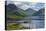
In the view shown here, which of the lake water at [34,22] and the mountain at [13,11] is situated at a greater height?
the mountain at [13,11]

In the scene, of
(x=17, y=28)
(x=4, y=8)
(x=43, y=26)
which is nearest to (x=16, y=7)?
(x=4, y=8)

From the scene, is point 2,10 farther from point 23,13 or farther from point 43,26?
point 43,26

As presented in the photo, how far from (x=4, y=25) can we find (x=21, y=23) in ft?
0.79

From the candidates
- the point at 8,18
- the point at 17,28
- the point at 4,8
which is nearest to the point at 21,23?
the point at 17,28

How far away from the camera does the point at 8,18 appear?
1.15m

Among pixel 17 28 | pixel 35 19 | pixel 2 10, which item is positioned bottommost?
pixel 17 28

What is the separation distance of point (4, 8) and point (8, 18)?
0.15m

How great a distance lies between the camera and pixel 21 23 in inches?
45.6

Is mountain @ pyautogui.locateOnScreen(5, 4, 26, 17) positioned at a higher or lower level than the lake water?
higher

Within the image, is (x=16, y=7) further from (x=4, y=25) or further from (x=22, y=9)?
(x=4, y=25)

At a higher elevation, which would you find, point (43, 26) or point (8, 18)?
point (8, 18)

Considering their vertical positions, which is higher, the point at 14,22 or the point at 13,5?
the point at 13,5

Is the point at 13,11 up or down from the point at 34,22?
up

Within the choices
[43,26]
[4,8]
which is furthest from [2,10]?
[43,26]
